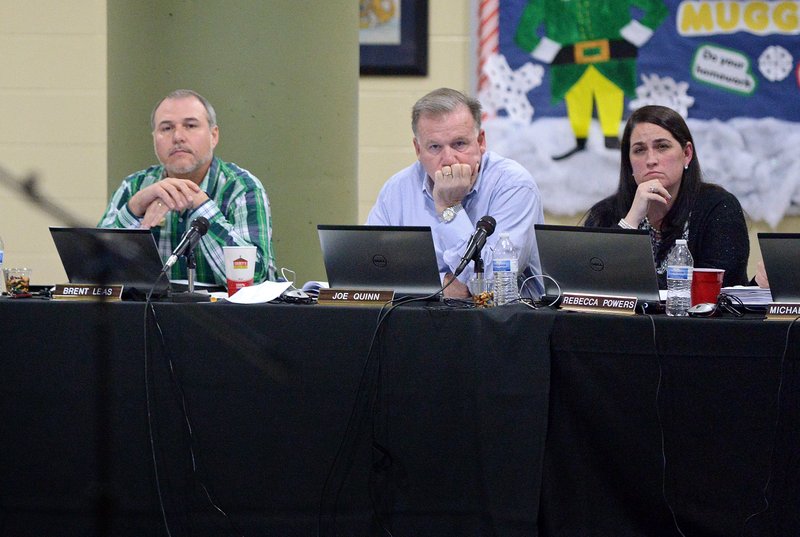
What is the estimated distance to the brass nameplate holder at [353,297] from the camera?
2078mm

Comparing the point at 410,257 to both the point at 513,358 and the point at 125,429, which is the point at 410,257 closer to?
the point at 513,358

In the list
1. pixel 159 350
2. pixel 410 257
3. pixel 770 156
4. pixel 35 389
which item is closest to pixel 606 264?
→ pixel 410 257

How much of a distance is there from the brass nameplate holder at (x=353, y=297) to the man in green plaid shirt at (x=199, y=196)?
675 mm

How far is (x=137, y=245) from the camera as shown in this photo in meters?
2.21

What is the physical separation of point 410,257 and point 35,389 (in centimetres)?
86

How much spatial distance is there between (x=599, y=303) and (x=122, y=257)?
1086 millimetres

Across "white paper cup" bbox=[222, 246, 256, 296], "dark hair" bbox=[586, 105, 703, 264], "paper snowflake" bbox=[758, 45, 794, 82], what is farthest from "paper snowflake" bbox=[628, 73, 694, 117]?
"white paper cup" bbox=[222, 246, 256, 296]

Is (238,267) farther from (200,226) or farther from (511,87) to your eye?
(511,87)

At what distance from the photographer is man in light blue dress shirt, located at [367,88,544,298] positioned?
2617mm

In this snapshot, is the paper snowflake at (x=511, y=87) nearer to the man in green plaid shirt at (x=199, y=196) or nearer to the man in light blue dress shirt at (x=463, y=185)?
the man in light blue dress shirt at (x=463, y=185)

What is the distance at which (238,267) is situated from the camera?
230cm

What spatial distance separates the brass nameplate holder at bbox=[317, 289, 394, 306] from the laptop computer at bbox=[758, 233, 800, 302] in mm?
791

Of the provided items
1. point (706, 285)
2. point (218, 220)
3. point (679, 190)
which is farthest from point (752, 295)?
point (218, 220)

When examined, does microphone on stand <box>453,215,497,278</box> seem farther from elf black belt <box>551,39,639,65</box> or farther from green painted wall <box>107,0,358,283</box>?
elf black belt <box>551,39,639,65</box>
